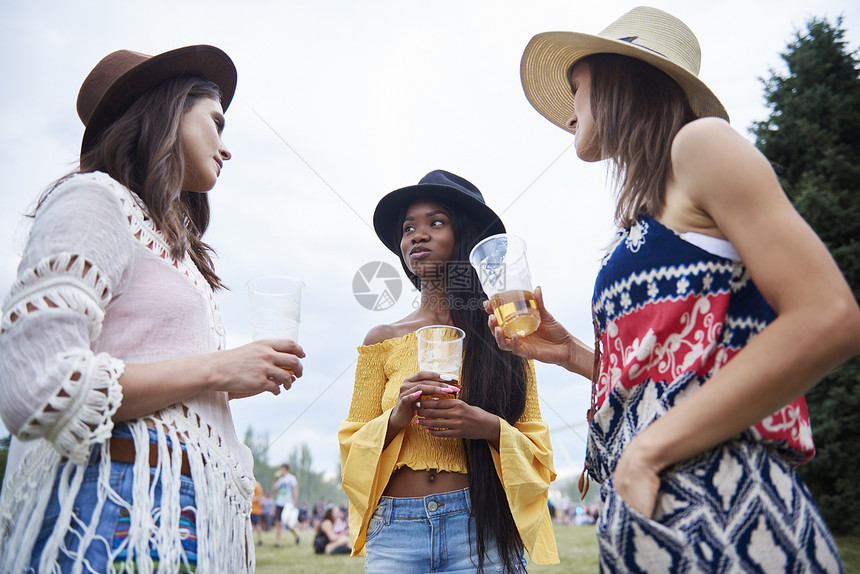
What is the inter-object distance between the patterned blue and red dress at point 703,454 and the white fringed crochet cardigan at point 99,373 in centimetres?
103

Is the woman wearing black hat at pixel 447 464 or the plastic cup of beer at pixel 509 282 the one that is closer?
the plastic cup of beer at pixel 509 282

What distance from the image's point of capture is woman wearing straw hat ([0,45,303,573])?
53.2 inches

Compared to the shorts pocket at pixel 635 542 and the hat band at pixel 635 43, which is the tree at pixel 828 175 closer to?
the hat band at pixel 635 43

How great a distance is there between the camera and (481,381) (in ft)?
10.1

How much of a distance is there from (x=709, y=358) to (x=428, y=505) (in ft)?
5.79

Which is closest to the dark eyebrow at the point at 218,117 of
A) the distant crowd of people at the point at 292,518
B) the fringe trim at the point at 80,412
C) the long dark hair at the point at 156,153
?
the long dark hair at the point at 156,153

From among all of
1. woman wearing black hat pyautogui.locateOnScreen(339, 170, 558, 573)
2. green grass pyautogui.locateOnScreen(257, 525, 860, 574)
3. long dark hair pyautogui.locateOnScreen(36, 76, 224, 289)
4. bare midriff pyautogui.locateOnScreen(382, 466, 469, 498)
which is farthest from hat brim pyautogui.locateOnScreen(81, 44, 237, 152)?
green grass pyautogui.locateOnScreen(257, 525, 860, 574)

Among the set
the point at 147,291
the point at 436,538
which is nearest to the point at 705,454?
the point at 147,291

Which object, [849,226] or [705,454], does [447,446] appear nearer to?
[705,454]

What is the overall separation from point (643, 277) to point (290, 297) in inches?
45.7

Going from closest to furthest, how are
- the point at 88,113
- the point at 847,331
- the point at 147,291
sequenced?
the point at 847,331 < the point at 147,291 < the point at 88,113

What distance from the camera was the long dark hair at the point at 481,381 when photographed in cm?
266

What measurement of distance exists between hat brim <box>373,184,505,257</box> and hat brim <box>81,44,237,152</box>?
5.18 ft

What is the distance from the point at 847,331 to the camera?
1.11 meters
